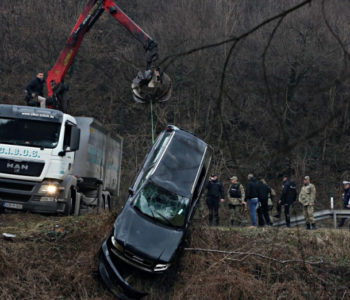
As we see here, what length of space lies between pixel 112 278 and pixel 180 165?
10.2ft

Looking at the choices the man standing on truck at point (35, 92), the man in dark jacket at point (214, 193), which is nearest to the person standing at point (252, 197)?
the man in dark jacket at point (214, 193)

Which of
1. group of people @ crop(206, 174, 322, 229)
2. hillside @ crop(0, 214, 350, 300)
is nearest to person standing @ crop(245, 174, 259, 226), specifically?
group of people @ crop(206, 174, 322, 229)

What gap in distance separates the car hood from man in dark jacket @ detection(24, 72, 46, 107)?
5.90m

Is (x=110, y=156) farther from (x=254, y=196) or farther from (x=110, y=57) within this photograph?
(x=110, y=57)

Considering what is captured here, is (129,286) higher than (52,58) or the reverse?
the reverse

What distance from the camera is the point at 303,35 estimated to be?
25.2 metres

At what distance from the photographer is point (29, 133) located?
14367 millimetres

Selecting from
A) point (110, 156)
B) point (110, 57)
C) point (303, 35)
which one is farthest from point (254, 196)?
point (110, 57)

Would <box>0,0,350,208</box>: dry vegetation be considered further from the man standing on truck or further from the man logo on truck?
the man logo on truck

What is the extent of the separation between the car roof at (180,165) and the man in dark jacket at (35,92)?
4682mm

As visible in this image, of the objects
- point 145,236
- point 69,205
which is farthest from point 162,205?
point 69,205

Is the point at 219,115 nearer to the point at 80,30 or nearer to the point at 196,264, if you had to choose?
the point at 196,264

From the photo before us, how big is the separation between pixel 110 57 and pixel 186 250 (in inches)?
909

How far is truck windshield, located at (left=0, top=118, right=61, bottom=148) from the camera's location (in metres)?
14.2
